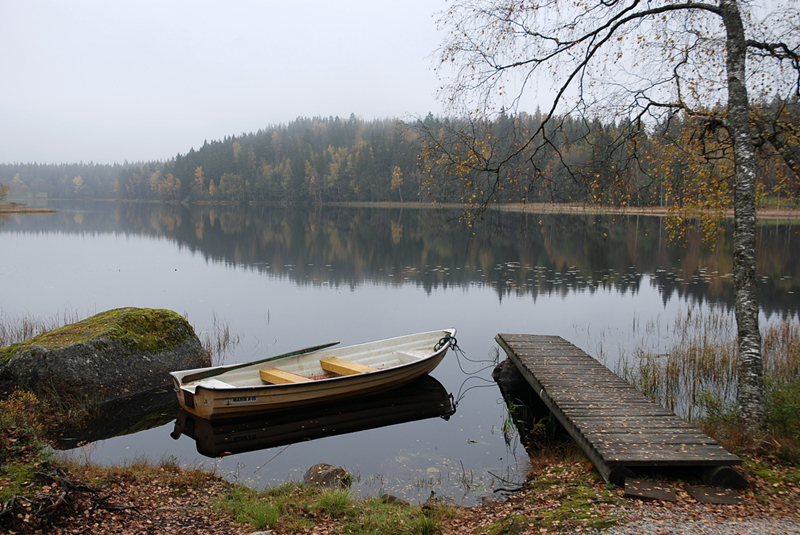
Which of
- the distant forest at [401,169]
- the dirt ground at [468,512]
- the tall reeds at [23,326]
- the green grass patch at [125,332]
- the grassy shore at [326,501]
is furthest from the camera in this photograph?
the tall reeds at [23,326]

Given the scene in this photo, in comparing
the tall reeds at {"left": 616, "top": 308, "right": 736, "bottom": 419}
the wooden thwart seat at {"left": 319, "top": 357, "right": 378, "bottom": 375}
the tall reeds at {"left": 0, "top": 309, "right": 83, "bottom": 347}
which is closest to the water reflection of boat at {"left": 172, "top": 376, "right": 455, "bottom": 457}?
the wooden thwart seat at {"left": 319, "top": 357, "right": 378, "bottom": 375}

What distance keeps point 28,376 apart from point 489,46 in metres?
9.00

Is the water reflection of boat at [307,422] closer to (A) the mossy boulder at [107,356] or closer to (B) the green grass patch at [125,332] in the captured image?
(A) the mossy boulder at [107,356]

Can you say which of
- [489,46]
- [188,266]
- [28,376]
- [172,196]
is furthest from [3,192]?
[489,46]

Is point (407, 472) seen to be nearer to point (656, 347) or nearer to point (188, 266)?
point (656, 347)

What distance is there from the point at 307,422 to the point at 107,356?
4046 millimetres

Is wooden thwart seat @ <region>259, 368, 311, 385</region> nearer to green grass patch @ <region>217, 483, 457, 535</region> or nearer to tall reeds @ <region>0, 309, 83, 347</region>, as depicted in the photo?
green grass patch @ <region>217, 483, 457, 535</region>

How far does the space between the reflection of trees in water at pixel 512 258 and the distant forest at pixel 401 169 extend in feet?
3.99

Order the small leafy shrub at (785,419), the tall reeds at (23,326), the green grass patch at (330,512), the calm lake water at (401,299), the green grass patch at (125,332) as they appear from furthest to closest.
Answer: the tall reeds at (23,326)
the green grass patch at (125,332)
the calm lake water at (401,299)
the small leafy shrub at (785,419)
the green grass patch at (330,512)

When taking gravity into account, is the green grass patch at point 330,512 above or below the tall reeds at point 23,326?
below

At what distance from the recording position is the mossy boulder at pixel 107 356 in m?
9.06

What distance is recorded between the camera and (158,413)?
9.69 metres

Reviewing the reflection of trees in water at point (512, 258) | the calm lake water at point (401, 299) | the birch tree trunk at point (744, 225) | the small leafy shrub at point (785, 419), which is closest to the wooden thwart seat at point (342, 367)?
the calm lake water at point (401, 299)

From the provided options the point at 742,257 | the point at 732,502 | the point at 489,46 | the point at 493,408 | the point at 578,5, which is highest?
the point at 578,5
